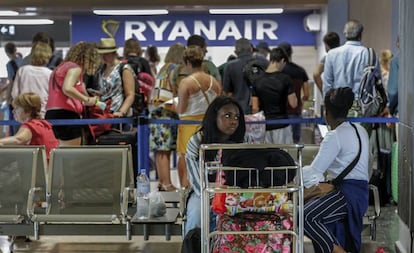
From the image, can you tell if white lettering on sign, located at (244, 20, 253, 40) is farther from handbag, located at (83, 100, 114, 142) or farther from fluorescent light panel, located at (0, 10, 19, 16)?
handbag, located at (83, 100, 114, 142)

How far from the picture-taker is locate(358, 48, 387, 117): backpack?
707 centimetres

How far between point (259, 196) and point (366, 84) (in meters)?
3.27

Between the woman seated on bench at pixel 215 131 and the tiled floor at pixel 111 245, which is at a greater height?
the woman seated on bench at pixel 215 131

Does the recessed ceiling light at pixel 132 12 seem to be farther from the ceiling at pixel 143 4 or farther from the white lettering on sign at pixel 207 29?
the white lettering on sign at pixel 207 29

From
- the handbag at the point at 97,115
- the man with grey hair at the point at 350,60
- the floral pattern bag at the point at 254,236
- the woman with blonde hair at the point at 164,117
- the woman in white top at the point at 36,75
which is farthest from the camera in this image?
the woman with blonde hair at the point at 164,117

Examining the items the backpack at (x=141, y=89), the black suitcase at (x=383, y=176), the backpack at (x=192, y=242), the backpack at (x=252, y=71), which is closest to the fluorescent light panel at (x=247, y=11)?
the backpack at (x=141, y=89)

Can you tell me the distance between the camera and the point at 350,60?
7195 millimetres

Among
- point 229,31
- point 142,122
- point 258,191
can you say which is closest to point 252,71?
point 142,122

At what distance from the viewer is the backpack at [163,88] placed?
306 inches

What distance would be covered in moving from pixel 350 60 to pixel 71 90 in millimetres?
2619

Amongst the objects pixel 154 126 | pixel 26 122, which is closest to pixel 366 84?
pixel 154 126

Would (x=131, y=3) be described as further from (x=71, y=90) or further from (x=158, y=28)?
(x=71, y=90)

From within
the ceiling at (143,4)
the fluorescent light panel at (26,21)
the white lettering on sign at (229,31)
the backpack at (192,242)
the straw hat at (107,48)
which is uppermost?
the ceiling at (143,4)

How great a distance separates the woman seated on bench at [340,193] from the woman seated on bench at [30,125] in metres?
2.28
